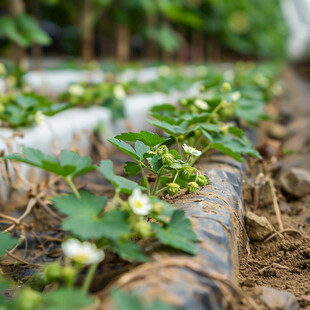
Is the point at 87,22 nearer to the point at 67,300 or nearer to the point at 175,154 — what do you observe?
the point at 175,154

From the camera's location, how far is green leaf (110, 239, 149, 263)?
0.83 meters

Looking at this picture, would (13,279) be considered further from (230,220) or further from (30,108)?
(30,108)

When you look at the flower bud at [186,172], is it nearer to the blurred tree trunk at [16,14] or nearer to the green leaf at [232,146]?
the green leaf at [232,146]

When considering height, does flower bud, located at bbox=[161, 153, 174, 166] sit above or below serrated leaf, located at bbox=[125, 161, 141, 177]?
above

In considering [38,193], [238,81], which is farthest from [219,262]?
[238,81]

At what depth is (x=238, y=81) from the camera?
4145 mm

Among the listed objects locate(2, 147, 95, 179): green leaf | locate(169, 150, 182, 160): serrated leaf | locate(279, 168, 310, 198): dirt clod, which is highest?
locate(2, 147, 95, 179): green leaf

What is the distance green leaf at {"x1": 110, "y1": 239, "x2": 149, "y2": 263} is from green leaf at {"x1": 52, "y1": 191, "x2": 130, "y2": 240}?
2 cm

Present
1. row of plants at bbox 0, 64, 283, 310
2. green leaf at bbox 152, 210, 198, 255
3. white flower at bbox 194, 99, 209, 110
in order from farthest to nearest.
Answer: white flower at bbox 194, 99, 209, 110, green leaf at bbox 152, 210, 198, 255, row of plants at bbox 0, 64, 283, 310

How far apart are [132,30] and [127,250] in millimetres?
7995

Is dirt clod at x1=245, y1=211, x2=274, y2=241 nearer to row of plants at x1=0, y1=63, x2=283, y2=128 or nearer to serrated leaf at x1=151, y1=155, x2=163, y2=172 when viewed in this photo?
serrated leaf at x1=151, y1=155, x2=163, y2=172

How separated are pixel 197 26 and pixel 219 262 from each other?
394 inches

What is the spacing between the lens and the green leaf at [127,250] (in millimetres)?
828

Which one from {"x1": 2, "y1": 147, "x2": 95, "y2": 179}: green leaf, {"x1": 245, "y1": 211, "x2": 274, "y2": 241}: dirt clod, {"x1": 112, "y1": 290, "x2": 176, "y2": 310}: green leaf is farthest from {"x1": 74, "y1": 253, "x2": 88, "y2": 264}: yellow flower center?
{"x1": 245, "y1": 211, "x2": 274, "y2": 241}: dirt clod
